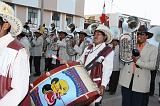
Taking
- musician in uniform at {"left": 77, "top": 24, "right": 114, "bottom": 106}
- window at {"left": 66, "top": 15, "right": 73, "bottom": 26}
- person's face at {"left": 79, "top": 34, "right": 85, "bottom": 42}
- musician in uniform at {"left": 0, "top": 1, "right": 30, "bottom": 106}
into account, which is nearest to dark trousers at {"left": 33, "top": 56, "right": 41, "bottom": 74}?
person's face at {"left": 79, "top": 34, "right": 85, "bottom": 42}

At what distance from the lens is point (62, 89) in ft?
12.3

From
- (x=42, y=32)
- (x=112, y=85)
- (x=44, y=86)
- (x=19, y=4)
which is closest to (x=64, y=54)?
(x=112, y=85)

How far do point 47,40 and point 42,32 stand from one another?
946 mm

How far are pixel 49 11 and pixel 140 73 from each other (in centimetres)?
2059

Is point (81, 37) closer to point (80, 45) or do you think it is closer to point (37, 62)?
point (80, 45)

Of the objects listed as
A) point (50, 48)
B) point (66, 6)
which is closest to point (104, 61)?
point (50, 48)

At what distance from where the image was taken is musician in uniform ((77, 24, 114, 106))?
446 cm

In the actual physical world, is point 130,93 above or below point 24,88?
below

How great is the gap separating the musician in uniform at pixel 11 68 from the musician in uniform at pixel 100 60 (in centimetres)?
172

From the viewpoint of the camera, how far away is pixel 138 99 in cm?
539

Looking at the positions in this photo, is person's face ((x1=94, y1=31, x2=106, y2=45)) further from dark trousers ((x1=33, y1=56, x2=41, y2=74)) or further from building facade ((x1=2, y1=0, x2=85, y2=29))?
building facade ((x1=2, y1=0, x2=85, y2=29))

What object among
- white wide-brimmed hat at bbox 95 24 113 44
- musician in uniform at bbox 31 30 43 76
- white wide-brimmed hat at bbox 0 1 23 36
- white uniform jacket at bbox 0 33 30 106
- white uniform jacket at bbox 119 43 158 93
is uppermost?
white wide-brimmed hat at bbox 0 1 23 36

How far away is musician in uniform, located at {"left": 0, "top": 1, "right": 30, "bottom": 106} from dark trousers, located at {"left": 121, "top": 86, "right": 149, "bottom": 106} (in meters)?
2.91

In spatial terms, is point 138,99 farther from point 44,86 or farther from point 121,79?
point 44,86
